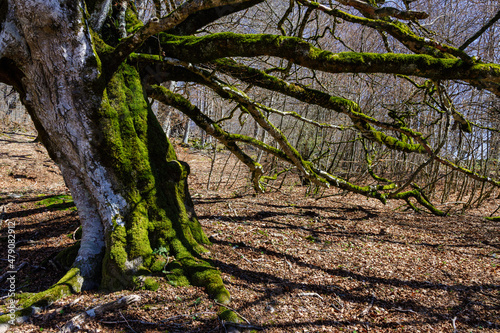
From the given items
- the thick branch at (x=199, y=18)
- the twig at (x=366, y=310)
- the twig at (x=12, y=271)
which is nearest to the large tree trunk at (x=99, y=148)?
the thick branch at (x=199, y=18)

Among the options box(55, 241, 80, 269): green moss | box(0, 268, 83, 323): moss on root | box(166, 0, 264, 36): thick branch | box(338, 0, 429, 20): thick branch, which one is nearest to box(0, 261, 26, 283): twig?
box(55, 241, 80, 269): green moss

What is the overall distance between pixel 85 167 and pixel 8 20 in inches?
64.9

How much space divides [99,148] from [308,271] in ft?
10.0

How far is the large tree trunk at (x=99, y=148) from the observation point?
286 cm

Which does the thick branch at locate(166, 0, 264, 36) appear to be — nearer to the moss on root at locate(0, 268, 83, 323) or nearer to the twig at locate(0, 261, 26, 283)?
the moss on root at locate(0, 268, 83, 323)

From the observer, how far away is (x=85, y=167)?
3.13 m

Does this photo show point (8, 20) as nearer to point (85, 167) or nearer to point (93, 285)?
point (85, 167)

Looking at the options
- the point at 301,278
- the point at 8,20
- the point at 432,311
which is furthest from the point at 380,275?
the point at 8,20

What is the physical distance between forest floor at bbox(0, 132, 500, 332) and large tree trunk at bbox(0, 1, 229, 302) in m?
0.33

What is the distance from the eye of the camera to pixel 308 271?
386 centimetres

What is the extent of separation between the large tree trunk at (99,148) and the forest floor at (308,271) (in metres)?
0.33

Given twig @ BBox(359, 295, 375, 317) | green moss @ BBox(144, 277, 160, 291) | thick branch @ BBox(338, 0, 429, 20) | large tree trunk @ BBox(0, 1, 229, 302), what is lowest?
green moss @ BBox(144, 277, 160, 291)

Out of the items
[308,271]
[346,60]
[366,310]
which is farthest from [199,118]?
[366,310]

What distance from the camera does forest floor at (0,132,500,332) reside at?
2740 mm
